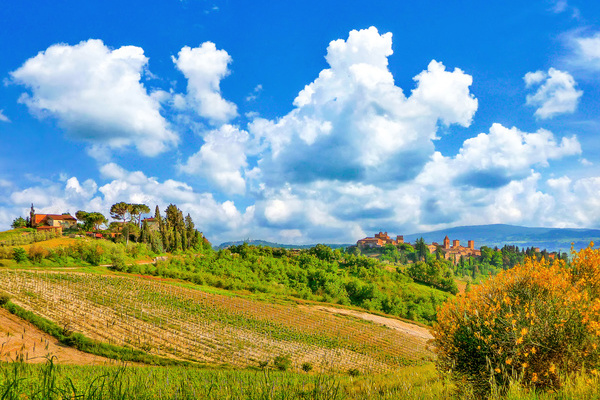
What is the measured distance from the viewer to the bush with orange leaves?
21.4 ft

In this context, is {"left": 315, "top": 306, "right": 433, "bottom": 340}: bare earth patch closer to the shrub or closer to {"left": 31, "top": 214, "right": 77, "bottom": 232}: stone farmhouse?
the shrub

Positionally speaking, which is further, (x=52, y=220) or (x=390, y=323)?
(x=52, y=220)

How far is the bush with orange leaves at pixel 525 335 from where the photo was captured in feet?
21.4

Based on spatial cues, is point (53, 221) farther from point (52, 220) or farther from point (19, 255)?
point (19, 255)

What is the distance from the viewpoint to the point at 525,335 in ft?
21.7

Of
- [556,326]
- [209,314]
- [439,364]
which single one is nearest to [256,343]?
[209,314]

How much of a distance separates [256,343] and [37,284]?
24.3m

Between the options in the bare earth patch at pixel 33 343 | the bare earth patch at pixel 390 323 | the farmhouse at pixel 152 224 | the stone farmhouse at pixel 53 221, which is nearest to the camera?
the bare earth patch at pixel 33 343

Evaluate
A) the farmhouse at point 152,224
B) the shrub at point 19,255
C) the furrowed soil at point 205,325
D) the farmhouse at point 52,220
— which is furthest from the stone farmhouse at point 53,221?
the furrowed soil at point 205,325

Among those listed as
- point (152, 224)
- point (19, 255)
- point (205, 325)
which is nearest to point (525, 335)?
point (205, 325)

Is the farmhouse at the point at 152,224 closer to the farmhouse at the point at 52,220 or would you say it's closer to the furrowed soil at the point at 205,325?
the farmhouse at the point at 52,220

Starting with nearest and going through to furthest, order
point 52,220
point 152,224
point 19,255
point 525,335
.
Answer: point 525,335 → point 19,255 → point 52,220 → point 152,224

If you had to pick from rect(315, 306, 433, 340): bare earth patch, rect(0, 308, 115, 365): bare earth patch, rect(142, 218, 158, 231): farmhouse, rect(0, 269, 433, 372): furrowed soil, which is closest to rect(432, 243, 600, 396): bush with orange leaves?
rect(0, 269, 433, 372): furrowed soil

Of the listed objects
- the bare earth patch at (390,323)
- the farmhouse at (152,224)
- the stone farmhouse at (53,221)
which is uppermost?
the stone farmhouse at (53,221)
